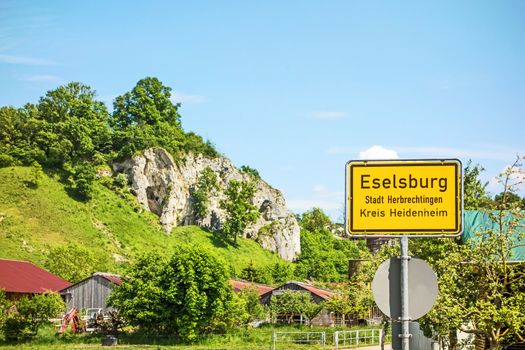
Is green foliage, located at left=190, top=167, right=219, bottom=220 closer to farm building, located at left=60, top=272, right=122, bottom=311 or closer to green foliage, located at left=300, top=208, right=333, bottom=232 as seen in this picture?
green foliage, located at left=300, top=208, right=333, bottom=232

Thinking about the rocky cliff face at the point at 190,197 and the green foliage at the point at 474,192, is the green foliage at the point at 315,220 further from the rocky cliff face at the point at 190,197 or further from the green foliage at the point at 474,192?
the green foliage at the point at 474,192

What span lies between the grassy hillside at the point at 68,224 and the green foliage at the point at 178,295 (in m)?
28.4

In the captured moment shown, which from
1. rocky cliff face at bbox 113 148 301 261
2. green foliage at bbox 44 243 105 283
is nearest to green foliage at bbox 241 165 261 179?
rocky cliff face at bbox 113 148 301 261

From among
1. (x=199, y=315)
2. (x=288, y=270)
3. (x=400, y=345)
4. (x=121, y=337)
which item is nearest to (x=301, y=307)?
(x=199, y=315)

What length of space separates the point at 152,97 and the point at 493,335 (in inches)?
4949

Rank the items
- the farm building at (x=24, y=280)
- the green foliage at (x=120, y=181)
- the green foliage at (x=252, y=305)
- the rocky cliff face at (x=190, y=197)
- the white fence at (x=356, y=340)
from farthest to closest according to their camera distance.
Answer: the rocky cliff face at (x=190, y=197) → the green foliage at (x=120, y=181) → the green foliage at (x=252, y=305) → the farm building at (x=24, y=280) → the white fence at (x=356, y=340)

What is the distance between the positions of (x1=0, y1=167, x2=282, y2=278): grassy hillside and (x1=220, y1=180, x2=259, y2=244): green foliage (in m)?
9.73

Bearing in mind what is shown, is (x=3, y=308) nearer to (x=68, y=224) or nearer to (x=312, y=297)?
(x=312, y=297)

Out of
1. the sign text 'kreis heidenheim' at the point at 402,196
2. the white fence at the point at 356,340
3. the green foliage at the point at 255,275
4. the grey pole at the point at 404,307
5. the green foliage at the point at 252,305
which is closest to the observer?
the grey pole at the point at 404,307

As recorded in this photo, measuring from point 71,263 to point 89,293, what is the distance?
401 inches

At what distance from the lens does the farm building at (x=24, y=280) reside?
59.7 meters

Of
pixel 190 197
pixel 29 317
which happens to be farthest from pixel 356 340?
pixel 190 197

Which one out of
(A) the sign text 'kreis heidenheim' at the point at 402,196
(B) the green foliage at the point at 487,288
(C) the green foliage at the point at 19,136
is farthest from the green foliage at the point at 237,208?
(A) the sign text 'kreis heidenheim' at the point at 402,196

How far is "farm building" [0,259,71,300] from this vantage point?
196 feet
